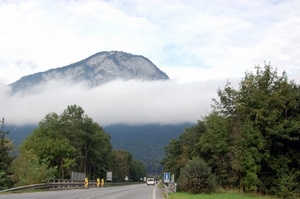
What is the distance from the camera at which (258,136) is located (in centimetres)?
4162

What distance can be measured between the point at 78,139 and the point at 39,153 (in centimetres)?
1070

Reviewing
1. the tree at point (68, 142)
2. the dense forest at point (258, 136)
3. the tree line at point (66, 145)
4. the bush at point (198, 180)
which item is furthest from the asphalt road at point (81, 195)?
the tree at point (68, 142)

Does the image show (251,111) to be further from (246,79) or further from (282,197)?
(282,197)

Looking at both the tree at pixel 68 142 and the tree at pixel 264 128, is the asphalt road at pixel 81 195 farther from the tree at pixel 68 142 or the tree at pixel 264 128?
the tree at pixel 68 142

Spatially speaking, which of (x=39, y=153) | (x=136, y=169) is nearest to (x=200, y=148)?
(x=39, y=153)

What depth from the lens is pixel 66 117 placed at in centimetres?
8288

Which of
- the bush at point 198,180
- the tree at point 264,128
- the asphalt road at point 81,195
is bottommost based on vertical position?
the asphalt road at point 81,195

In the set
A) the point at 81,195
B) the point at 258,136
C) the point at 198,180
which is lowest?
the point at 81,195

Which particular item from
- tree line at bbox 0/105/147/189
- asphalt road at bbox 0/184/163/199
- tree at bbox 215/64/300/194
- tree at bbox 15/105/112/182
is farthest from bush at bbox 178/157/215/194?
tree at bbox 15/105/112/182

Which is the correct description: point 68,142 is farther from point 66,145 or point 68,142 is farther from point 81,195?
point 81,195

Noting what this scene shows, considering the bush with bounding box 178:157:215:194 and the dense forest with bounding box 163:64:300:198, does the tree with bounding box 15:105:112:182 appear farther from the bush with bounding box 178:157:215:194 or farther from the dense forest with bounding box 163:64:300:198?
the bush with bounding box 178:157:215:194

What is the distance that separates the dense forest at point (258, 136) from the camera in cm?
4150

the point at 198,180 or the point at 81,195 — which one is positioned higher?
the point at 198,180

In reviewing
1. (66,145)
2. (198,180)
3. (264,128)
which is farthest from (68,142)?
(198,180)
